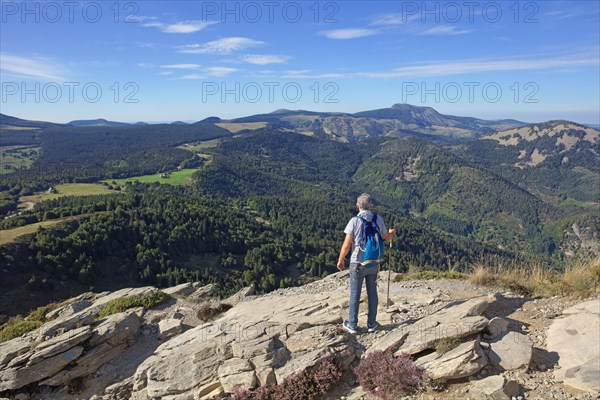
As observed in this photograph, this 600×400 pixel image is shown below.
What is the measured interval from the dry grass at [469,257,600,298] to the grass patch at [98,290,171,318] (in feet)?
49.4

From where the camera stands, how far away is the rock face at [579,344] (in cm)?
795

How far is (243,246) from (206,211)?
2308cm

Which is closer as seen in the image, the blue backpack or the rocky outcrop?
the rocky outcrop

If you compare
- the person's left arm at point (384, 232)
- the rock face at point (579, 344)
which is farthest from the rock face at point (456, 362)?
the person's left arm at point (384, 232)

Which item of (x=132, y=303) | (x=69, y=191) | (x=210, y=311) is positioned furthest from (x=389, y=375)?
(x=69, y=191)

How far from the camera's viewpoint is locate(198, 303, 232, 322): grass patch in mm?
15914

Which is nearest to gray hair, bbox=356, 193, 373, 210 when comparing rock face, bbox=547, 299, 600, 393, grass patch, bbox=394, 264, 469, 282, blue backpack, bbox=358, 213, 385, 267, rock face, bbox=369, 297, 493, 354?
blue backpack, bbox=358, 213, 385, 267

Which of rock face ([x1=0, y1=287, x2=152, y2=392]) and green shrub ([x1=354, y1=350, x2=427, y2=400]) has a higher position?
green shrub ([x1=354, y1=350, x2=427, y2=400])

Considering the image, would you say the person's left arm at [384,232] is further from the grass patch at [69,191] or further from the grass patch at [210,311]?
the grass patch at [69,191]

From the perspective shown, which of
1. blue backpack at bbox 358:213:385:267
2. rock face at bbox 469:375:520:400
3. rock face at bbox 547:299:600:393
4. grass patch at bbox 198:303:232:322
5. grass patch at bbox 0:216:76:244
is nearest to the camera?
rock face at bbox 469:375:520:400

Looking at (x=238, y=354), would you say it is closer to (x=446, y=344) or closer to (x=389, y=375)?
(x=389, y=375)

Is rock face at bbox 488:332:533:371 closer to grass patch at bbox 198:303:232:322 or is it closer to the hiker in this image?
the hiker

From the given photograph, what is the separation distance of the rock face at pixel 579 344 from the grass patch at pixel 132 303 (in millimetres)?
16304

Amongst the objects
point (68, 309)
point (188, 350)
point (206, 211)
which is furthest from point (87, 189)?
point (188, 350)
